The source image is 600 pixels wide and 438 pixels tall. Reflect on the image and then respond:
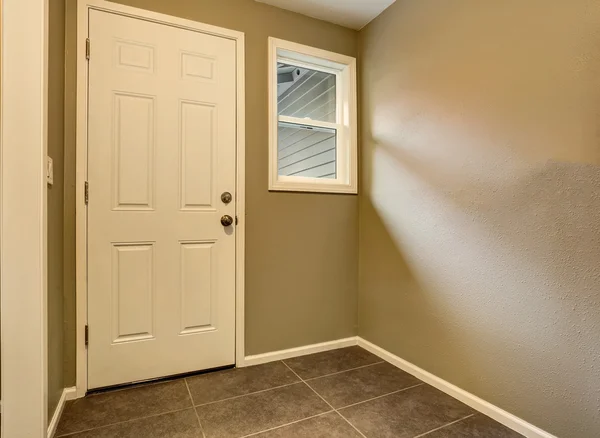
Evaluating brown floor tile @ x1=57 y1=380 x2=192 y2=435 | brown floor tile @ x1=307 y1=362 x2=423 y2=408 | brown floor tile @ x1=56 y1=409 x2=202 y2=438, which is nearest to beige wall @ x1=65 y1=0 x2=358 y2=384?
brown floor tile @ x1=307 y1=362 x2=423 y2=408

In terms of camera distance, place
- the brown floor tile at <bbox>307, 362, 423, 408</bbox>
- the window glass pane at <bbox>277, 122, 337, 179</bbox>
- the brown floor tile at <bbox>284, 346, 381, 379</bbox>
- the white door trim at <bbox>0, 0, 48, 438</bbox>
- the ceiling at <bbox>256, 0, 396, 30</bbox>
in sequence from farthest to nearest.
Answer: the window glass pane at <bbox>277, 122, 337, 179</bbox> → the ceiling at <bbox>256, 0, 396, 30</bbox> → the brown floor tile at <bbox>284, 346, 381, 379</bbox> → the brown floor tile at <bbox>307, 362, 423, 408</bbox> → the white door trim at <bbox>0, 0, 48, 438</bbox>

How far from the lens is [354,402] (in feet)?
5.66

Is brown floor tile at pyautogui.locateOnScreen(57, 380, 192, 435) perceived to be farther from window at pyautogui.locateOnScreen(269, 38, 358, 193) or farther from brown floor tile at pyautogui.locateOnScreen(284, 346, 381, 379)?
window at pyautogui.locateOnScreen(269, 38, 358, 193)

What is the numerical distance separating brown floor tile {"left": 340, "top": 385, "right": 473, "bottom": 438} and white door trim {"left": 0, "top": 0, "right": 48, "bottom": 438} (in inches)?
52.5

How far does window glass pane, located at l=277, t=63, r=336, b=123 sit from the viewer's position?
8.39ft

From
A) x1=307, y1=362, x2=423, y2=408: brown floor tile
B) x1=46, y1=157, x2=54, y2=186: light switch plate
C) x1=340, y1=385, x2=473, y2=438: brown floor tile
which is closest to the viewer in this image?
x1=46, y1=157, x2=54, y2=186: light switch plate

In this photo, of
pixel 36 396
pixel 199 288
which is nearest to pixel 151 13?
pixel 199 288

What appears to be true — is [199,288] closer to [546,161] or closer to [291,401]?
[291,401]

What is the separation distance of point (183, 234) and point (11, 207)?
2.83ft

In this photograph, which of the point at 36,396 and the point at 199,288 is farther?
the point at 199,288

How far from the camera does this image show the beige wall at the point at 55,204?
1459mm

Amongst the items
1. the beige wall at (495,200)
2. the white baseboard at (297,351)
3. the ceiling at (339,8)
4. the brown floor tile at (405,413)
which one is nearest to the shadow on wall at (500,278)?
the beige wall at (495,200)

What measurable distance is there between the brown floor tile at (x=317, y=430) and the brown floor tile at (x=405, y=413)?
0.18 feet

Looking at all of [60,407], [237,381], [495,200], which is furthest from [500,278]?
[60,407]
